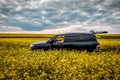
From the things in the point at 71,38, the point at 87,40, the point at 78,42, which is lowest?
the point at 78,42

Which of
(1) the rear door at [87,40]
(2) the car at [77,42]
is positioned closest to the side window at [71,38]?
(2) the car at [77,42]

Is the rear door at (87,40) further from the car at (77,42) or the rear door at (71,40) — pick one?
the rear door at (71,40)

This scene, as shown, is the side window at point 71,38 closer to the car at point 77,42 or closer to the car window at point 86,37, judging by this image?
the car at point 77,42

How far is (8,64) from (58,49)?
7.06 meters

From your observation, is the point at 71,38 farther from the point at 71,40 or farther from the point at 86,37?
the point at 86,37

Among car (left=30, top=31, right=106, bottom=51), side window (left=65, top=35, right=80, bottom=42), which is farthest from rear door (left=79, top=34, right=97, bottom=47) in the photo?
side window (left=65, top=35, right=80, bottom=42)

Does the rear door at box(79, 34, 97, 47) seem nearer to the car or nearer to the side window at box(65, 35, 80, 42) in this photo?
the car

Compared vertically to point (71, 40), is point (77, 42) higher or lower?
lower

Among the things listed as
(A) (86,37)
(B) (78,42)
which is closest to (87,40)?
(A) (86,37)

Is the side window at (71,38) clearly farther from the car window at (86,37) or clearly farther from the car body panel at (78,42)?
the car window at (86,37)

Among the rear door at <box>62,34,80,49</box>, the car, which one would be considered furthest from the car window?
the rear door at <box>62,34,80,49</box>

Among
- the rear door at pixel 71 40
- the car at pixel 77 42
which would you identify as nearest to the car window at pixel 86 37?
the car at pixel 77 42

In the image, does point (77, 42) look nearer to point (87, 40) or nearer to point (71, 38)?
point (71, 38)

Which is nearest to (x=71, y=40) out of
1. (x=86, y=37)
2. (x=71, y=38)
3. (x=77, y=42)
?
(x=71, y=38)
